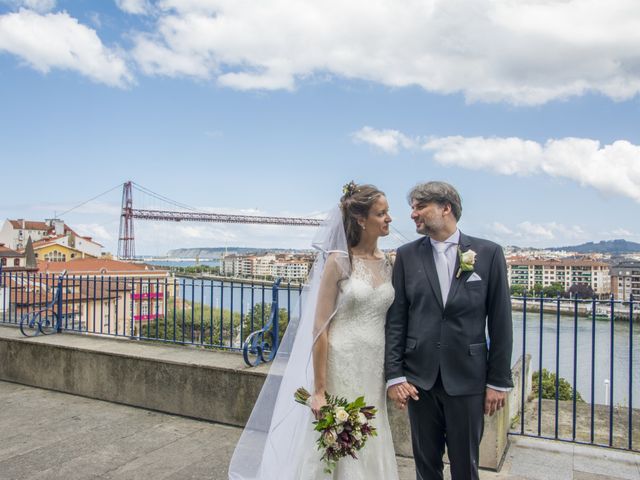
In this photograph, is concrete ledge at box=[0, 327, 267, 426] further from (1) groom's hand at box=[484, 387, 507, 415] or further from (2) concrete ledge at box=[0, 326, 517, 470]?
(1) groom's hand at box=[484, 387, 507, 415]

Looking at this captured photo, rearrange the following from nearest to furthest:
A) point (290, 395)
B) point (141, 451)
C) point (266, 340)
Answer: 1. point (290, 395)
2. point (141, 451)
3. point (266, 340)

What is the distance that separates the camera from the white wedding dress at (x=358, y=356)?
2.70 meters

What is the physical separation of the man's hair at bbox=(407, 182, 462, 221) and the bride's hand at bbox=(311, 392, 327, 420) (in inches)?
42.0

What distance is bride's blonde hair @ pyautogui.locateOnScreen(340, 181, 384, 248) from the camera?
8.77ft

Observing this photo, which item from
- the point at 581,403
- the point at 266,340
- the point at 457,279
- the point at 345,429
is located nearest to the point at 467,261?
the point at 457,279

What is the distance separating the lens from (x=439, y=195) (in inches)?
97.1

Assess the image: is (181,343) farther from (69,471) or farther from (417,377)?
(417,377)

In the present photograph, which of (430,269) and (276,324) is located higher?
(430,269)

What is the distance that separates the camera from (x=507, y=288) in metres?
2.49

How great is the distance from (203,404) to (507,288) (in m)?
3.19

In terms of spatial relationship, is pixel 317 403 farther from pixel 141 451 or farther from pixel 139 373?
pixel 139 373

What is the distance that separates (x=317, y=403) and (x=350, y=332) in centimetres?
38

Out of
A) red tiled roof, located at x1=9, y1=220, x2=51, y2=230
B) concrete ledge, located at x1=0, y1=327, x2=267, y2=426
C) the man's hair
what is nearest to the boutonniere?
the man's hair

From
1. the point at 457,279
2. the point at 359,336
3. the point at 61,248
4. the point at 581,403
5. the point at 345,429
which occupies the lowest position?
the point at 581,403
